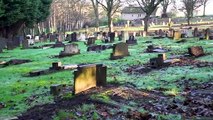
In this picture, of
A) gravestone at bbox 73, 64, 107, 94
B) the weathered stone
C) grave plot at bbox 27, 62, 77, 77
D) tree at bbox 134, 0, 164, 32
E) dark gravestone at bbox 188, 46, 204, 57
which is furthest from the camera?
tree at bbox 134, 0, 164, 32

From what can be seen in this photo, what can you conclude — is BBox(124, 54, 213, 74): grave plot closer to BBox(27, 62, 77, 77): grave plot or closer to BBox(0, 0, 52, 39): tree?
BBox(27, 62, 77, 77): grave plot

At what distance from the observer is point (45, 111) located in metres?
7.73

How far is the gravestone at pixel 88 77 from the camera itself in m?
9.26

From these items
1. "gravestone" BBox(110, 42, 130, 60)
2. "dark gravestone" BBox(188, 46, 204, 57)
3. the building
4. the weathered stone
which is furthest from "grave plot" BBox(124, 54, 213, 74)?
the building

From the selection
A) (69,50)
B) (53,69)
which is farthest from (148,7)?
(53,69)

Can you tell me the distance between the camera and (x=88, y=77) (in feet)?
31.2

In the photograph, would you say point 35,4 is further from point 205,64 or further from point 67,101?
point 67,101

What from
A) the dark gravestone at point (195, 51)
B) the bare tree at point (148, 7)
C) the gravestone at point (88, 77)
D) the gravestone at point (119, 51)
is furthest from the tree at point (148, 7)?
the gravestone at point (88, 77)

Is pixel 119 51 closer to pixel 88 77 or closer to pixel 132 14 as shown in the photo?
pixel 88 77

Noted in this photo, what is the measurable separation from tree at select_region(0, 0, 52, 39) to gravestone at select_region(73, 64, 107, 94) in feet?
80.1

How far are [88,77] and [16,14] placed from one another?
90.3 feet

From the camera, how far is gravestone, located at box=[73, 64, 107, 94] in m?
9.26

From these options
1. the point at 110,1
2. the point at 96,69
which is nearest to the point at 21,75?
the point at 96,69

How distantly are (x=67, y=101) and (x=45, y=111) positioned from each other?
0.89 m
